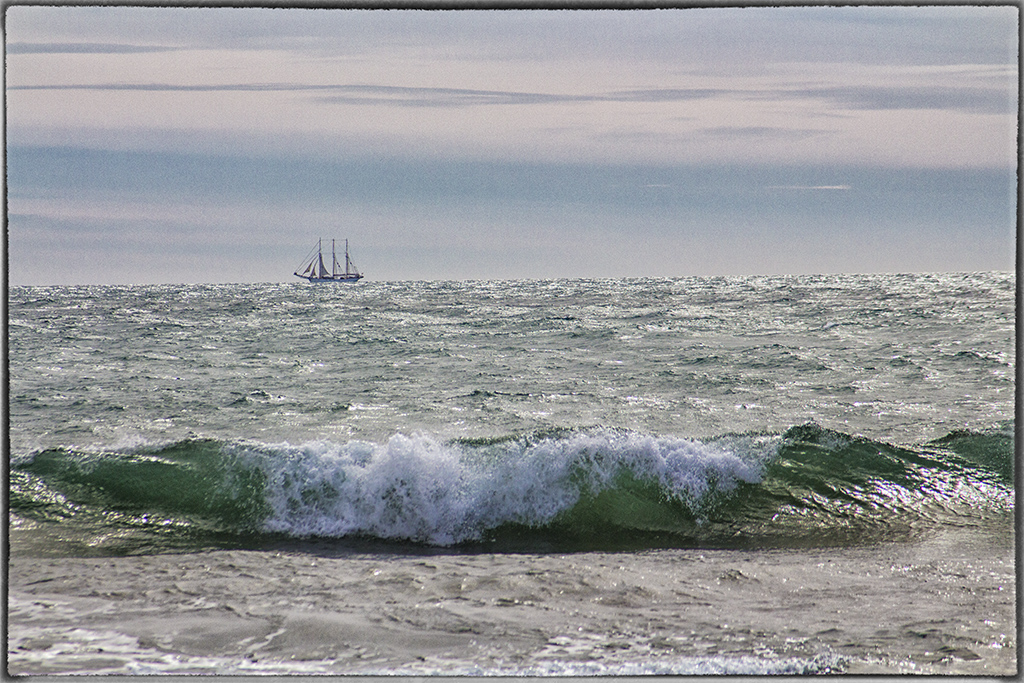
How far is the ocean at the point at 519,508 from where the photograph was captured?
285 cm

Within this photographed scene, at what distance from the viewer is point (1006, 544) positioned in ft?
15.7

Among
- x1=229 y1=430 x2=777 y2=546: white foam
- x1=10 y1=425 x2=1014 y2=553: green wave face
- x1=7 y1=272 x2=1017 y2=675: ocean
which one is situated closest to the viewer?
x1=7 y1=272 x2=1017 y2=675: ocean

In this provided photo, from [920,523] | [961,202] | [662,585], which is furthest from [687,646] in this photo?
[920,523]

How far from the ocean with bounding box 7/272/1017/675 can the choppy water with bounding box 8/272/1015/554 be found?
35 mm

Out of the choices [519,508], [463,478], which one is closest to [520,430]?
[463,478]

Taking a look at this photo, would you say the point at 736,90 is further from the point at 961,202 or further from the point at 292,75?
the point at 292,75

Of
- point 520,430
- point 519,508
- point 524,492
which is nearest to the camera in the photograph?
point 519,508

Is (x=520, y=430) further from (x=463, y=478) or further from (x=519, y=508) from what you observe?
(x=519, y=508)

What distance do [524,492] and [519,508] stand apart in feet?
0.51

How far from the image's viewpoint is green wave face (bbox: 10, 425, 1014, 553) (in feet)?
16.2

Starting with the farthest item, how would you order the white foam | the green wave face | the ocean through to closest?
the white foam
the green wave face
the ocean

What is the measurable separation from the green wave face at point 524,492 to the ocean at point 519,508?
2 centimetres

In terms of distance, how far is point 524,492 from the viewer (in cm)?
540

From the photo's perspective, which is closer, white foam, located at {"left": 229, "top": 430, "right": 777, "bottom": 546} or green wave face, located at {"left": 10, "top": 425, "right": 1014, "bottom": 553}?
green wave face, located at {"left": 10, "top": 425, "right": 1014, "bottom": 553}
